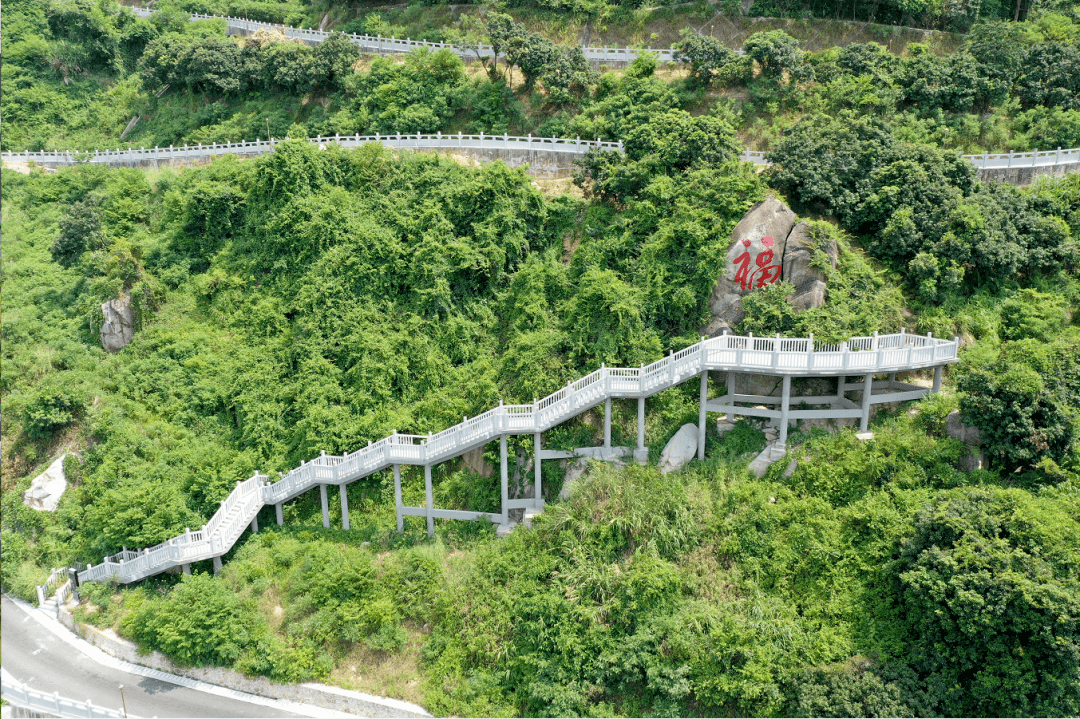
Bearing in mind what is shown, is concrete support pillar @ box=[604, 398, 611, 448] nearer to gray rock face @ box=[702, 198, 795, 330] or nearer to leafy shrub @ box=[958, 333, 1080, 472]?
gray rock face @ box=[702, 198, 795, 330]

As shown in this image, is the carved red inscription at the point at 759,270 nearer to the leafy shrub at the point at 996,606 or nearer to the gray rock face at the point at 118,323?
the leafy shrub at the point at 996,606

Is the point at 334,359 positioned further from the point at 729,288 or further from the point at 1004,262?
the point at 1004,262

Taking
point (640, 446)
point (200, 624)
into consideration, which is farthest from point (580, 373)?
point (200, 624)

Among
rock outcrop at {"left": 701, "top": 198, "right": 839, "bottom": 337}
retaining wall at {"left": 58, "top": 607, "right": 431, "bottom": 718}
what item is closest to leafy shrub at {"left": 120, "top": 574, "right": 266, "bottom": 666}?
retaining wall at {"left": 58, "top": 607, "right": 431, "bottom": 718}

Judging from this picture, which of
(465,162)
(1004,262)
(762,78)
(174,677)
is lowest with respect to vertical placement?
(174,677)

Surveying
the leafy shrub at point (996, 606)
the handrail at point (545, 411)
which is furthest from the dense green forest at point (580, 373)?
the handrail at point (545, 411)

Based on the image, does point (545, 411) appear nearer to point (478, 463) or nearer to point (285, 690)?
point (478, 463)

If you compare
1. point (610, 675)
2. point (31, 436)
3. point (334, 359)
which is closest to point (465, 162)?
point (334, 359)
